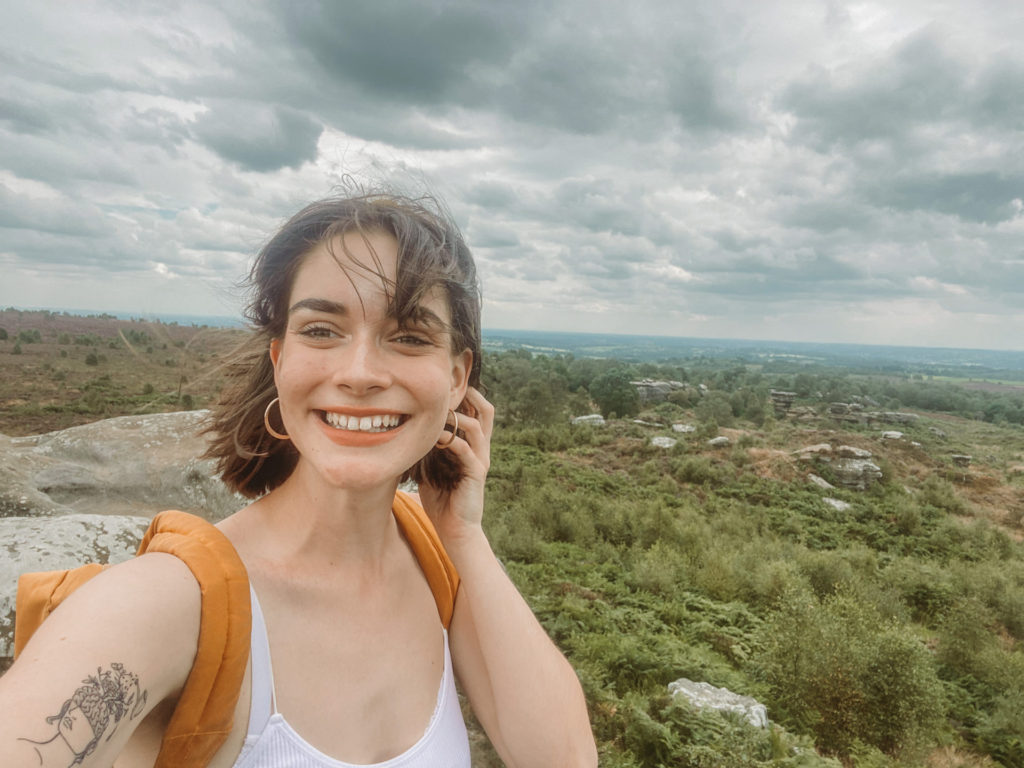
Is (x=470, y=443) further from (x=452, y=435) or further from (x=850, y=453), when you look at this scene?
(x=850, y=453)

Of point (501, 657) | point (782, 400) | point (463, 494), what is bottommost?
point (782, 400)

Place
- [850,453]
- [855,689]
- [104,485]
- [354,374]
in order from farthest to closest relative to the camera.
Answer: [850,453]
[104,485]
[855,689]
[354,374]

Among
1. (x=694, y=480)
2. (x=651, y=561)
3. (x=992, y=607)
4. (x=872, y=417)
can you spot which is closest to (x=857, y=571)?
(x=992, y=607)

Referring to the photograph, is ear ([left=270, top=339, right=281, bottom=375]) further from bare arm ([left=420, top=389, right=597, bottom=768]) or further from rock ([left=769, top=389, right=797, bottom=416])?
rock ([left=769, top=389, right=797, bottom=416])

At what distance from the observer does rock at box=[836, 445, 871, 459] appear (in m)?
28.1

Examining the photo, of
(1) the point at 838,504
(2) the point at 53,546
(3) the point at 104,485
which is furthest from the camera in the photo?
(1) the point at 838,504

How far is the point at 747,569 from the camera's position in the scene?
1238 cm

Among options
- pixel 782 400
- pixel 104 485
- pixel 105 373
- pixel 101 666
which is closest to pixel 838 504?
pixel 104 485

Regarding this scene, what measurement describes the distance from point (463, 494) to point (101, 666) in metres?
1.01

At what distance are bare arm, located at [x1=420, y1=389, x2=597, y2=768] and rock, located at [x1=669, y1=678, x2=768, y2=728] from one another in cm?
466

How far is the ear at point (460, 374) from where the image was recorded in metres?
1.67

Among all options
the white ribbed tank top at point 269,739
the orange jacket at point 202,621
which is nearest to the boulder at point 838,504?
the white ribbed tank top at point 269,739

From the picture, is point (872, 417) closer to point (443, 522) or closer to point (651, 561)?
point (651, 561)

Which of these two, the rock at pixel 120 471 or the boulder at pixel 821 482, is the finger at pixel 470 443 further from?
the boulder at pixel 821 482
